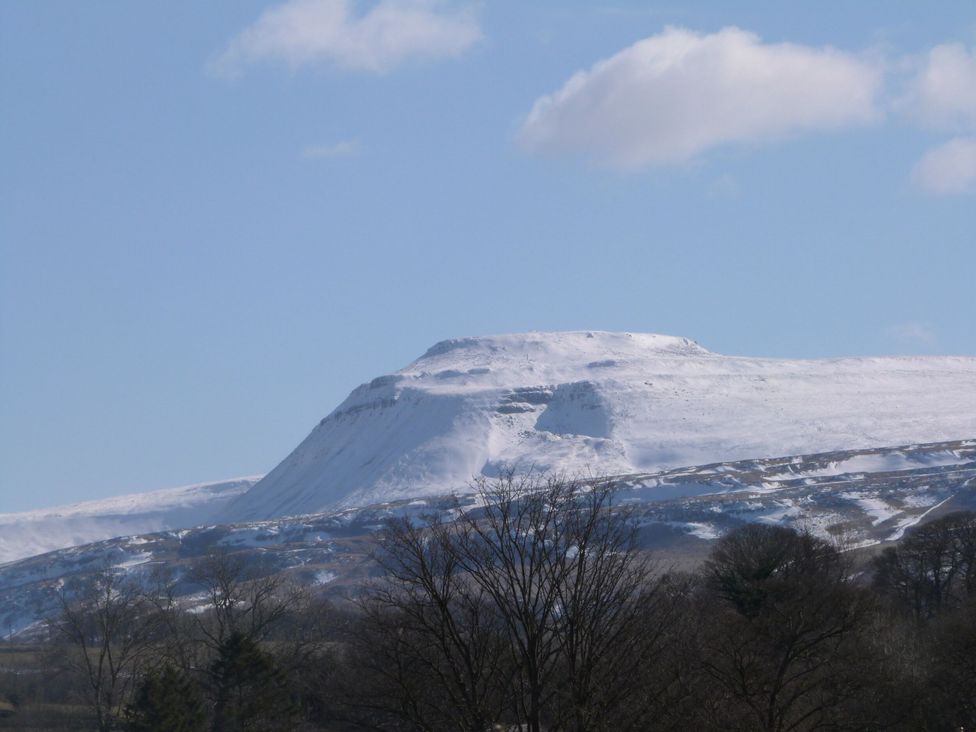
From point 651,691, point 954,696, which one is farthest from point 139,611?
point 651,691

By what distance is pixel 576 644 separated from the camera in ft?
74.8

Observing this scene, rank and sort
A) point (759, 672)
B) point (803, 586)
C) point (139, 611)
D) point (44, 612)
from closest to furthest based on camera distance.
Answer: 1. point (759, 672)
2. point (803, 586)
3. point (139, 611)
4. point (44, 612)

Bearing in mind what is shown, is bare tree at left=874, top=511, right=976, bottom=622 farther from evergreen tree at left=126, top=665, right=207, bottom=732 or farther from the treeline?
evergreen tree at left=126, top=665, right=207, bottom=732

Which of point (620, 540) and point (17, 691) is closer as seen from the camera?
point (620, 540)

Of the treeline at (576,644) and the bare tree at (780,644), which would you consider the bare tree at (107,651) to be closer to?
the treeline at (576,644)

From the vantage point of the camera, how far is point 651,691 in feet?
84.7

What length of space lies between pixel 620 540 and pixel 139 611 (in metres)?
66.2

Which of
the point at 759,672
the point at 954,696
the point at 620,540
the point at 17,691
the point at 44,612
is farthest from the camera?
the point at 44,612

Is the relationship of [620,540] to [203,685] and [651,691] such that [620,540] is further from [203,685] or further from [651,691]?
[203,685]

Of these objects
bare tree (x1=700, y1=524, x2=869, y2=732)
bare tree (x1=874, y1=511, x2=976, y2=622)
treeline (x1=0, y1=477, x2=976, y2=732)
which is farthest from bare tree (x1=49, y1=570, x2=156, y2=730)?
bare tree (x1=874, y1=511, x2=976, y2=622)

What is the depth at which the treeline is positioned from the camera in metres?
23.1

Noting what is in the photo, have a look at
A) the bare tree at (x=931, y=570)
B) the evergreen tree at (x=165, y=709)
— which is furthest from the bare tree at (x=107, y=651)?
Answer: the bare tree at (x=931, y=570)

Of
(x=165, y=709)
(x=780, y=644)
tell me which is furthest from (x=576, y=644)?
(x=165, y=709)

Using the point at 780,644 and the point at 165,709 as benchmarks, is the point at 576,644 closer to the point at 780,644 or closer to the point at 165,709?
the point at 780,644
